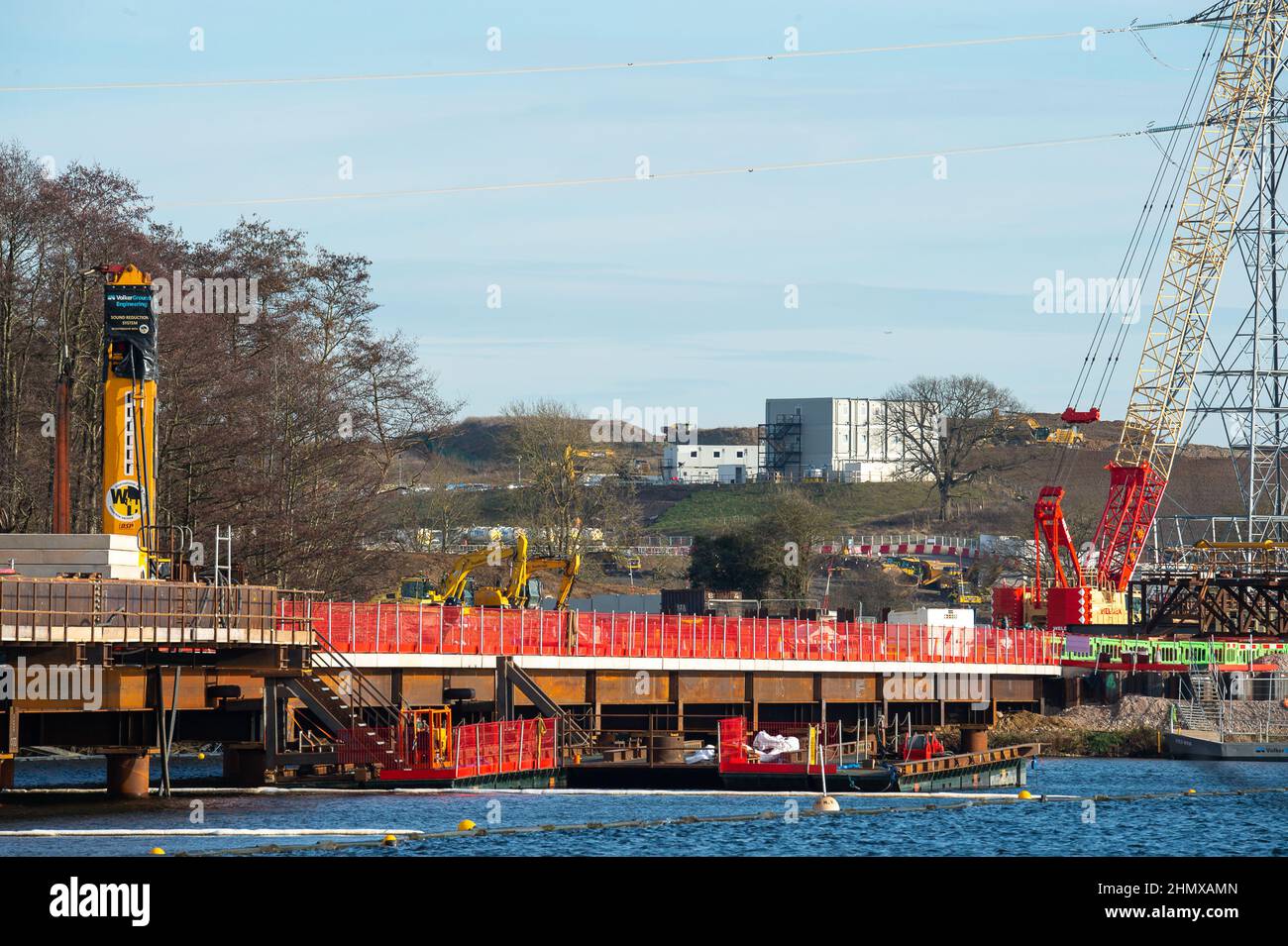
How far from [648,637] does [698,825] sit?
80.1 feet

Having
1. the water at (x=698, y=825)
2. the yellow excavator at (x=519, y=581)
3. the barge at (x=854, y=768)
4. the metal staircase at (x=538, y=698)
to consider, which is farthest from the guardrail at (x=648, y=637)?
the barge at (x=854, y=768)

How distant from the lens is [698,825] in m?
49.6

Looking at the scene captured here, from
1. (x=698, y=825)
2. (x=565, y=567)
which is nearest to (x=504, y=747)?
(x=698, y=825)

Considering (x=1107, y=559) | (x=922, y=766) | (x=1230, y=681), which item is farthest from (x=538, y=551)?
(x=922, y=766)

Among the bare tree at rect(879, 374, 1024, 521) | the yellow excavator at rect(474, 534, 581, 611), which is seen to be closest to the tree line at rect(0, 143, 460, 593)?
the yellow excavator at rect(474, 534, 581, 611)

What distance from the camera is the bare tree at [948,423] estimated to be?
180450 millimetres

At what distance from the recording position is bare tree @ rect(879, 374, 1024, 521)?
7104 inches

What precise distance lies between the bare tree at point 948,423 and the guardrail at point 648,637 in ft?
284

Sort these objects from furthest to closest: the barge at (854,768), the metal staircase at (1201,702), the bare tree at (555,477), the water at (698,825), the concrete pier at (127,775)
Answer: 1. the bare tree at (555,477)
2. the metal staircase at (1201,702)
3. the barge at (854,768)
4. the concrete pier at (127,775)
5. the water at (698,825)

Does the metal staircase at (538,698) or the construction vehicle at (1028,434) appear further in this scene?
the construction vehicle at (1028,434)

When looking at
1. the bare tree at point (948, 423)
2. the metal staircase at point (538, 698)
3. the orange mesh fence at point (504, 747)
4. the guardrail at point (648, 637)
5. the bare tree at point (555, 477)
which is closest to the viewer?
the orange mesh fence at point (504, 747)

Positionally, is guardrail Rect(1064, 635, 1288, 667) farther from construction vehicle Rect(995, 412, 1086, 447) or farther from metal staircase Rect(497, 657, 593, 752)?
construction vehicle Rect(995, 412, 1086, 447)

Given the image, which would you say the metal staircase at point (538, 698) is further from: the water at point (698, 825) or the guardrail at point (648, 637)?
the water at point (698, 825)
